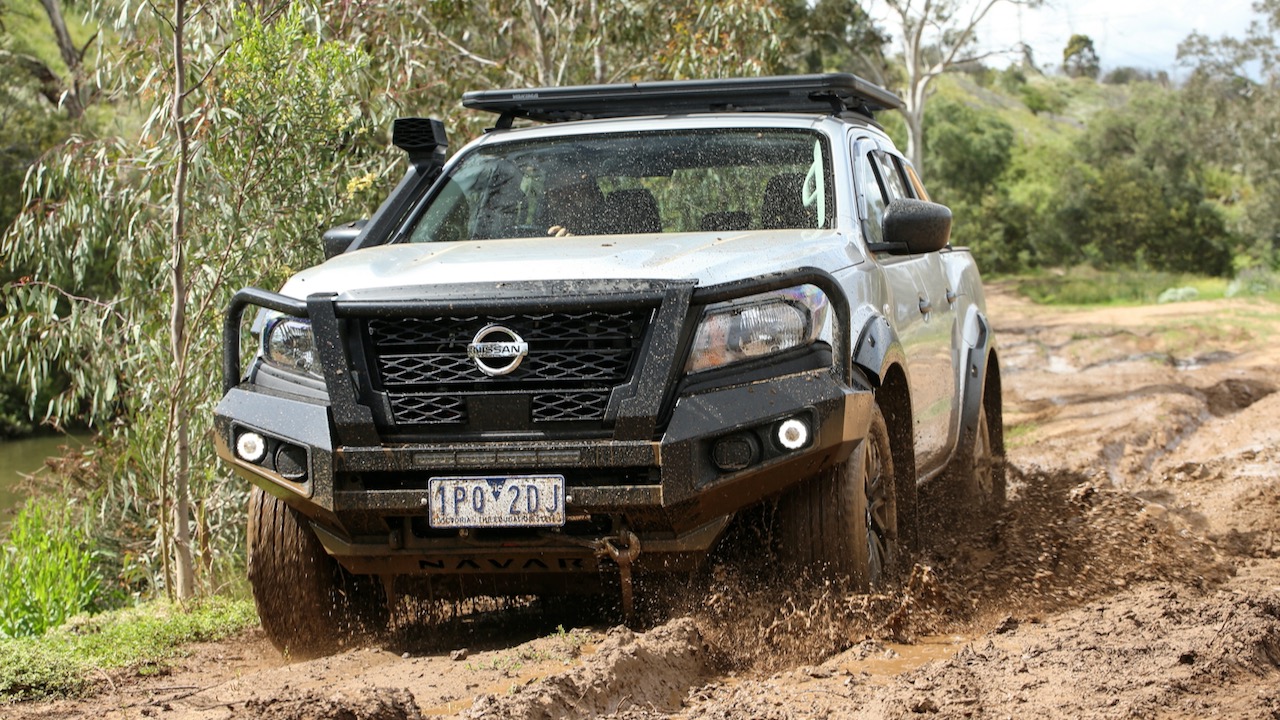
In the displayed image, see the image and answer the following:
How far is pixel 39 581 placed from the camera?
26.0ft

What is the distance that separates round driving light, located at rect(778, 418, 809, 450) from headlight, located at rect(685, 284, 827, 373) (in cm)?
23

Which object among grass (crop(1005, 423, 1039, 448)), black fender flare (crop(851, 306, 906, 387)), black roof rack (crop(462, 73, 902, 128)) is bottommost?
grass (crop(1005, 423, 1039, 448))

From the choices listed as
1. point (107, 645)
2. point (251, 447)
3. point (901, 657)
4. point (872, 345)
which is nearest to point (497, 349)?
point (251, 447)

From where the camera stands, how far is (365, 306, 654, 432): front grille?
434 cm

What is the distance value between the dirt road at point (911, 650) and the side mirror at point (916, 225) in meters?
1.13

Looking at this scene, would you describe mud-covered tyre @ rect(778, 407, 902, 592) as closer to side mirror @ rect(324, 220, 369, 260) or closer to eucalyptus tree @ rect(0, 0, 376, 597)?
side mirror @ rect(324, 220, 369, 260)

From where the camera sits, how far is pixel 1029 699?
3.62 meters

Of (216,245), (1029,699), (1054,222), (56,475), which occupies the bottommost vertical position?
(1054,222)

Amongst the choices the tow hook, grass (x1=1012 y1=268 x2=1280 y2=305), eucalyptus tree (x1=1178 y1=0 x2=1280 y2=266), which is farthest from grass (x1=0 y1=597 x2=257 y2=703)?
eucalyptus tree (x1=1178 y1=0 x2=1280 y2=266)

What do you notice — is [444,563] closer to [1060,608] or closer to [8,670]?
[8,670]

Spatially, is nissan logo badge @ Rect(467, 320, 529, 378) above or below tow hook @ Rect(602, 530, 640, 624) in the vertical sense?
above

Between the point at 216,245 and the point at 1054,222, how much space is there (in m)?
56.6

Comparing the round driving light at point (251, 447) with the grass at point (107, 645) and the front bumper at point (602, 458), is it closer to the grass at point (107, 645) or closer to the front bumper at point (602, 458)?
the front bumper at point (602, 458)

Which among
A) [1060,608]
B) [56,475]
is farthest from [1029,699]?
[56,475]
